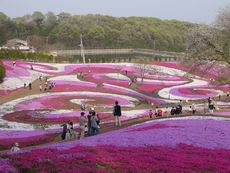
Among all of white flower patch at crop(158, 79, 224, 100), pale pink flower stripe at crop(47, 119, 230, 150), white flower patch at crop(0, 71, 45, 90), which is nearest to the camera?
pale pink flower stripe at crop(47, 119, 230, 150)

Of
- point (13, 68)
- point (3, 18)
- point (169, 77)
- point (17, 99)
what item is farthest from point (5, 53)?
point (3, 18)

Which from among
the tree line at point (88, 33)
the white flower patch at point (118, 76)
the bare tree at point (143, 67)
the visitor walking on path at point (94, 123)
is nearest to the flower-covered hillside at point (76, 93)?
the white flower patch at point (118, 76)

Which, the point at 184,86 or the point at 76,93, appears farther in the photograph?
the point at 184,86

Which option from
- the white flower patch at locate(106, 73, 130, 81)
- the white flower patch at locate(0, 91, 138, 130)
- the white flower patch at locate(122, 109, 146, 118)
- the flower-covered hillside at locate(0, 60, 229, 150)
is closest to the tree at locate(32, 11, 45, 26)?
the flower-covered hillside at locate(0, 60, 229, 150)

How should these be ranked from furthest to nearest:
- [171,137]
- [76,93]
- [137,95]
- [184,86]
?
1. [184,86]
2. [137,95]
3. [76,93]
4. [171,137]

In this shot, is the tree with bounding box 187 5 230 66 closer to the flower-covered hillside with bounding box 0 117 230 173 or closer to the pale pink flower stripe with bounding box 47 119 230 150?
the pale pink flower stripe with bounding box 47 119 230 150

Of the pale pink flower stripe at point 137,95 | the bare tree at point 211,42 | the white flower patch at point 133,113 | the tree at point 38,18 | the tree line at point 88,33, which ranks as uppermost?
the tree at point 38,18

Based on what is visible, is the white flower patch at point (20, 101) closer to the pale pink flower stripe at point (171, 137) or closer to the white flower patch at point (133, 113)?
the white flower patch at point (133, 113)

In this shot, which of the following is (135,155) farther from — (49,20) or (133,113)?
(49,20)

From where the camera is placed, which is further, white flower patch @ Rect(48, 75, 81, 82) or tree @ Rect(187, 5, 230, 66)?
white flower patch @ Rect(48, 75, 81, 82)

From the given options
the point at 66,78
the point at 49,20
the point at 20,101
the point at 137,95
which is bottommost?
the point at 20,101

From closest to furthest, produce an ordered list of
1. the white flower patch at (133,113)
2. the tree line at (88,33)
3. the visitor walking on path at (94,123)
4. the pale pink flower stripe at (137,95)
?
the visitor walking on path at (94,123)
the white flower patch at (133,113)
the pale pink flower stripe at (137,95)
the tree line at (88,33)

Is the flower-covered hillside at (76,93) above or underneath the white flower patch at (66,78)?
underneath

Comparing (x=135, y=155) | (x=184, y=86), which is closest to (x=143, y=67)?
(x=184, y=86)
